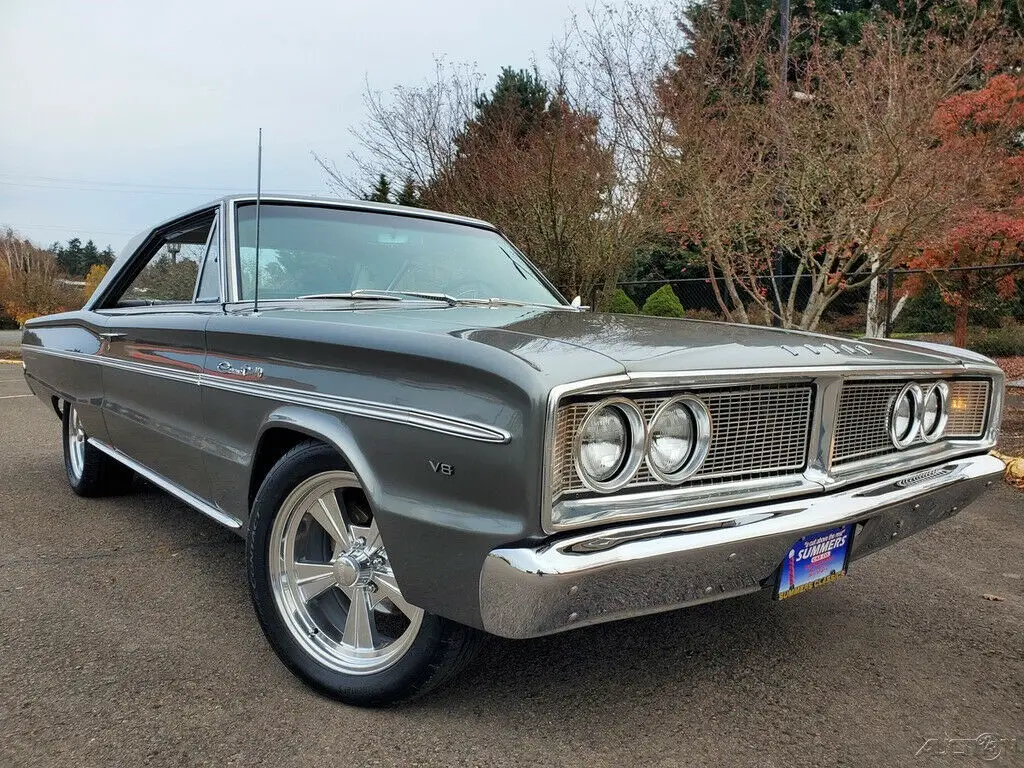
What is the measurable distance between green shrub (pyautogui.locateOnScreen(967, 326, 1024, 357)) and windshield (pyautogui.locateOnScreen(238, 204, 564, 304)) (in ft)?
35.2

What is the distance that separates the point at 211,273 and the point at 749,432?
2229 millimetres

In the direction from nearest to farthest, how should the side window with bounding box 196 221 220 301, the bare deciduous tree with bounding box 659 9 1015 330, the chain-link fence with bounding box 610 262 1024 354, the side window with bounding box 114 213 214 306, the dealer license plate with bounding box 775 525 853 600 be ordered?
the dealer license plate with bounding box 775 525 853 600 → the side window with bounding box 196 221 220 301 → the side window with bounding box 114 213 214 306 → the bare deciduous tree with bounding box 659 9 1015 330 → the chain-link fence with bounding box 610 262 1024 354

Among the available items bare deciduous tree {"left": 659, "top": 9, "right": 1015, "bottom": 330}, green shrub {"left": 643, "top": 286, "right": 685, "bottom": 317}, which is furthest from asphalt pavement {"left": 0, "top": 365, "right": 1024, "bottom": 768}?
green shrub {"left": 643, "top": 286, "right": 685, "bottom": 317}

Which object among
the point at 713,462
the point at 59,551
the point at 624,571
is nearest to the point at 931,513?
the point at 713,462

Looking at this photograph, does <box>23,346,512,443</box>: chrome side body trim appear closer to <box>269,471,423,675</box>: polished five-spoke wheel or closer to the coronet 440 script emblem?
the coronet 440 script emblem

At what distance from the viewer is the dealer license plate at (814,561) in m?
2.15

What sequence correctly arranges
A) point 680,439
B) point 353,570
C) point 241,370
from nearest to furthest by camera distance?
point 680,439, point 353,570, point 241,370

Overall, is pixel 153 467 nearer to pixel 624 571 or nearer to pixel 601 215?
pixel 624 571

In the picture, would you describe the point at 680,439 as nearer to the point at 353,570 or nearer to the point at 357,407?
the point at 357,407

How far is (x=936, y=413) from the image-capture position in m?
2.80

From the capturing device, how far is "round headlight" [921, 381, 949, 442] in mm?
2754

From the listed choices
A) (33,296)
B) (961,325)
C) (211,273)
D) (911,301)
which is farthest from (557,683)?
(33,296)

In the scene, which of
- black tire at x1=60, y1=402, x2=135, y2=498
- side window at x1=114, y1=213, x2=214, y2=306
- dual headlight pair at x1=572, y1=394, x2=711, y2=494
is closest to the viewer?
dual headlight pair at x1=572, y1=394, x2=711, y2=494

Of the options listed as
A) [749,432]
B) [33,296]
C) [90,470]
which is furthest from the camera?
[33,296]
